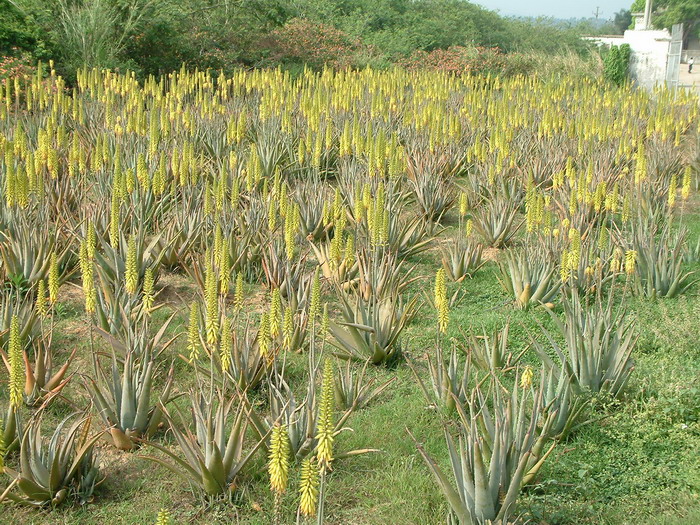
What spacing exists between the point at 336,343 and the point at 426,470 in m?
1.43

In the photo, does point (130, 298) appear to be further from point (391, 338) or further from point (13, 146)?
point (13, 146)

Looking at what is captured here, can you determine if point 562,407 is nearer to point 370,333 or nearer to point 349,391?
point 349,391

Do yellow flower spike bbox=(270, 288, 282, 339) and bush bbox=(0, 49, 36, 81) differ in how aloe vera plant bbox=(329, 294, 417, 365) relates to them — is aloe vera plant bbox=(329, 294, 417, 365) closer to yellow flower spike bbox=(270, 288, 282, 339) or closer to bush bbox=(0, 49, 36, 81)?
yellow flower spike bbox=(270, 288, 282, 339)

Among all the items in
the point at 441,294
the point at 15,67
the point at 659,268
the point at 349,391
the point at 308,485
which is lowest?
the point at 349,391

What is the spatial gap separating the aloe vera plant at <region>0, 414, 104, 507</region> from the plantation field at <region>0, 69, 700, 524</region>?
1 centimetres

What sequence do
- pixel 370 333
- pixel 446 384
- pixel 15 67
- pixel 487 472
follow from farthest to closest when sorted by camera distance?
pixel 15 67
pixel 370 333
pixel 446 384
pixel 487 472

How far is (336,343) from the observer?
5.02m

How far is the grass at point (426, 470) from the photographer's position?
11.3ft

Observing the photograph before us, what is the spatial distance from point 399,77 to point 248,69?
15.4 feet

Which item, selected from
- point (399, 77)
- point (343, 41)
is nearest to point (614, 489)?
point (399, 77)

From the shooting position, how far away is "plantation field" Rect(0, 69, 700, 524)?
3.45 meters

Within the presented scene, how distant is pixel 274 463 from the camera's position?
232 centimetres

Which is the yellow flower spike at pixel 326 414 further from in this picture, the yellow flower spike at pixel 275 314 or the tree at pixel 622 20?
the tree at pixel 622 20

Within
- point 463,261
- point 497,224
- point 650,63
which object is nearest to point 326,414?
point 463,261
